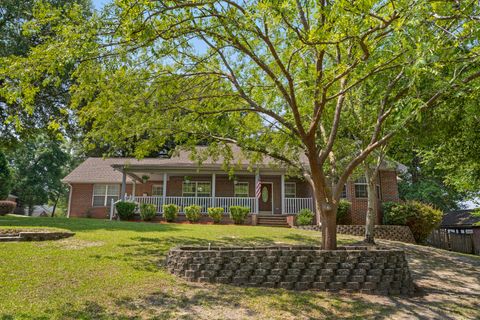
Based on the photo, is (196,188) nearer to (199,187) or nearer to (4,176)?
(199,187)

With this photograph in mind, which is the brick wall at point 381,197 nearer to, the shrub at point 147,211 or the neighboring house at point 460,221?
the shrub at point 147,211

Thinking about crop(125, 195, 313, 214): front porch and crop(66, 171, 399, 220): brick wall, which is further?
crop(125, 195, 313, 214): front porch

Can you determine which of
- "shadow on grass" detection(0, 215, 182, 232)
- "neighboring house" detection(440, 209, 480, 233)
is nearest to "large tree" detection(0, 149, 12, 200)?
"shadow on grass" detection(0, 215, 182, 232)

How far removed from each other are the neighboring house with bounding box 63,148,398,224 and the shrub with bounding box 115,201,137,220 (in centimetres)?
103

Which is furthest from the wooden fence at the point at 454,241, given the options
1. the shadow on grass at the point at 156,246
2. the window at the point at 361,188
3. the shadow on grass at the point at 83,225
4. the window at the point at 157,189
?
the window at the point at 157,189

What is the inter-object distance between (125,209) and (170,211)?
2.50 metres

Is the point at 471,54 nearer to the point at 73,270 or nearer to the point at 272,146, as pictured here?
the point at 272,146

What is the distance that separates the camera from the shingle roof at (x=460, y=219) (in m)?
27.4

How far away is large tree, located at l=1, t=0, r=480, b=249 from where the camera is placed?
536 cm

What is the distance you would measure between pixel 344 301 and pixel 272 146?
4995 mm

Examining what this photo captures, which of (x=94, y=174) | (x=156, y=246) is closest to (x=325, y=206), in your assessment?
(x=156, y=246)

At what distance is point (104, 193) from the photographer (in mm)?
24312

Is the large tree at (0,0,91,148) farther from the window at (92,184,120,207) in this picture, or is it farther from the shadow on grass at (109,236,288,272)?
the shadow on grass at (109,236,288,272)

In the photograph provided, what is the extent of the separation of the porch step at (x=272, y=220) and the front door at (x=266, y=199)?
2.78 meters
